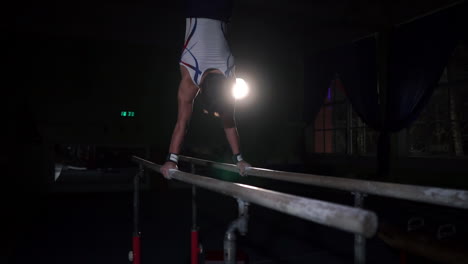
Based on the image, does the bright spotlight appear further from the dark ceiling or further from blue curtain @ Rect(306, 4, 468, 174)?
blue curtain @ Rect(306, 4, 468, 174)

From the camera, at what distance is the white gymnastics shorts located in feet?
7.43

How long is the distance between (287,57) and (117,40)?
15.6 ft

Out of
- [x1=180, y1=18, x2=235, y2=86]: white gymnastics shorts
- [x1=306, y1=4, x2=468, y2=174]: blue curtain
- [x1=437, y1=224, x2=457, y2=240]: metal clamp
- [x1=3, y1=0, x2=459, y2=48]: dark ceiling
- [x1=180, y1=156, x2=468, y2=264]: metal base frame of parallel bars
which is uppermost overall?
[x1=3, y1=0, x2=459, y2=48]: dark ceiling

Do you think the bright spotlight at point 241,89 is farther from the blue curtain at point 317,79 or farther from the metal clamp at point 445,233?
the metal clamp at point 445,233

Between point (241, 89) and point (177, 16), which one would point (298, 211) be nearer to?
point (177, 16)

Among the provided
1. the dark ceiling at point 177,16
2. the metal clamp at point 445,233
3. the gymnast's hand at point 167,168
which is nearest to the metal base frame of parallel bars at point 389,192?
the metal clamp at point 445,233

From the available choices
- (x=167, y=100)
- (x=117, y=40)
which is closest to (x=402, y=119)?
(x=167, y=100)

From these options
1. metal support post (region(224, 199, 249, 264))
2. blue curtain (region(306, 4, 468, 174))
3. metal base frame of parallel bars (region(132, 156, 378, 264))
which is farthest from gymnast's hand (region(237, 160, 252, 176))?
blue curtain (region(306, 4, 468, 174))

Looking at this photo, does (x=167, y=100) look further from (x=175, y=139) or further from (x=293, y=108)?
(x=175, y=139)

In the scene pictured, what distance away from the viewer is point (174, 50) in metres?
9.21

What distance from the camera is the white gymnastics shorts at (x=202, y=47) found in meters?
2.27

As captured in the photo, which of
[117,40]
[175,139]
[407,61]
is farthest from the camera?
[117,40]

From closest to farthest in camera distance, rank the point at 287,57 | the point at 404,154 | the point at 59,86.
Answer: the point at 404,154, the point at 59,86, the point at 287,57

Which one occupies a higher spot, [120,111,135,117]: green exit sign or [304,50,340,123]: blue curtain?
[304,50,340,123]: blue curtain
